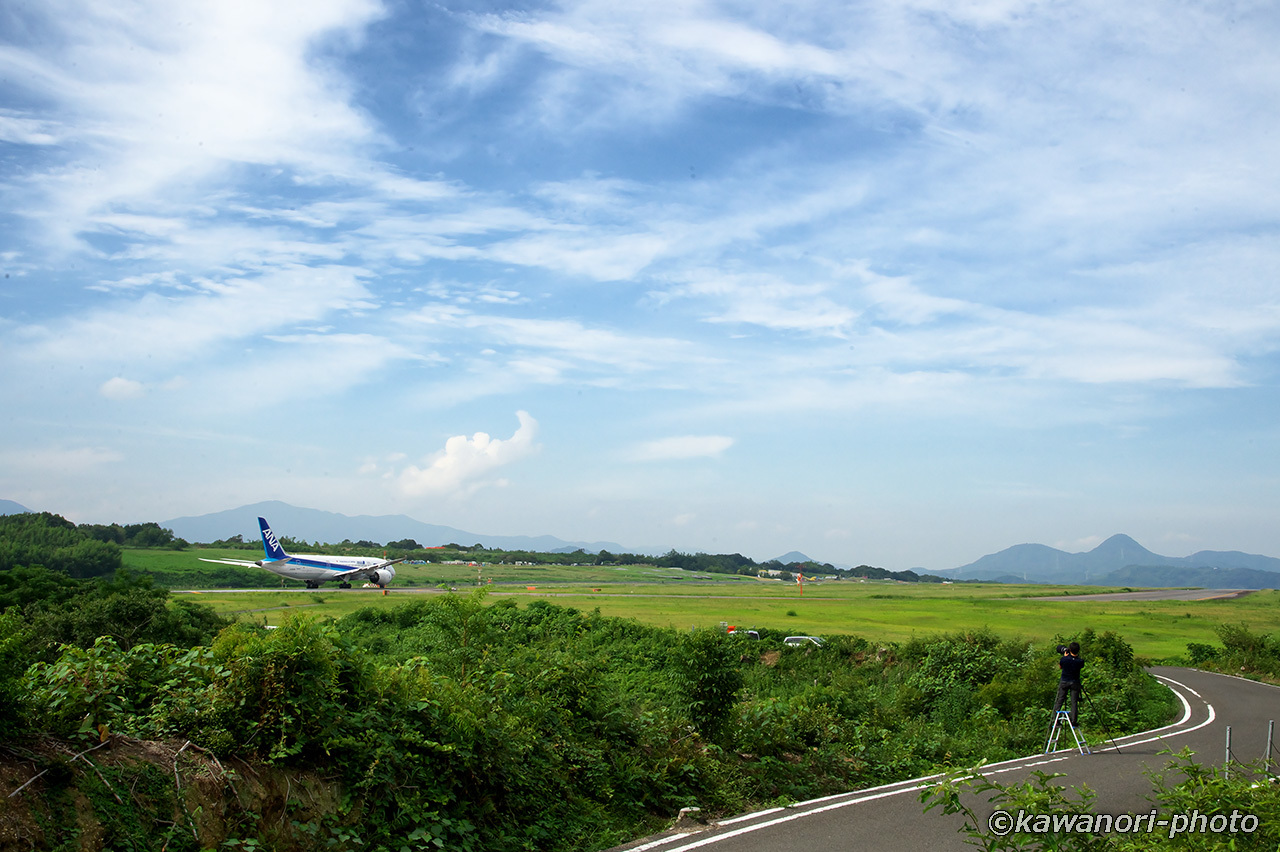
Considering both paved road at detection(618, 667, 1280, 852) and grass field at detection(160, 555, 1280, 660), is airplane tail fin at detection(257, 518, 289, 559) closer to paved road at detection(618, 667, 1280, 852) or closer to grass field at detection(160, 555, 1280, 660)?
grass field at detection(160, 555, 1280, 660)

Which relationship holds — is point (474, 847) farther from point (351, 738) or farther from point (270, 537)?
point (270, 537)

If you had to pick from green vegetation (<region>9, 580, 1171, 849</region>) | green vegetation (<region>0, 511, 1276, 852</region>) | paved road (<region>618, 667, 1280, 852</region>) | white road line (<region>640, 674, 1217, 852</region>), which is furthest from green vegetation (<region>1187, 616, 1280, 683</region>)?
white road line (<region>640, 674, 1217, 852</region>)

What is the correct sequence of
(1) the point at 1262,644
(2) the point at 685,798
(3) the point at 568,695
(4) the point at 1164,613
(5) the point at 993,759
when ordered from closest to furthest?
(2) the point at 685,798 < (3) the point at 568,695 < (5) the point at 993,759 < (1) the point at 1262,644 < (4) the point at 1164,613

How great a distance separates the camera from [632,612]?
58.7 meters

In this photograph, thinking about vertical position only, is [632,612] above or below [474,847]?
below

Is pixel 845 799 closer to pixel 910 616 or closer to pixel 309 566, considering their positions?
pixel 910 616

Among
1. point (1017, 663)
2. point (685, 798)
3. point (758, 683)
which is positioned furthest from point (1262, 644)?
point (685, 798)

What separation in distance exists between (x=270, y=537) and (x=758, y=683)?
60045 mm

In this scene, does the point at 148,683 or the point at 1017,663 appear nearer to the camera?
the point at 148,683

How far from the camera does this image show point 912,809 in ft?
33.6

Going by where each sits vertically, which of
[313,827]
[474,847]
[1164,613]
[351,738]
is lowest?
[1164,613]

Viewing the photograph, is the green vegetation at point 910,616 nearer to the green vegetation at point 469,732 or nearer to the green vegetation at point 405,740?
the green vegetation at point 405,740

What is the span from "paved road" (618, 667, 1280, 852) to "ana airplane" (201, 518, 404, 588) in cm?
6660

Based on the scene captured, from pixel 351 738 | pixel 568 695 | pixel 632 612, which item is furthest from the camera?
pixel 632 612
